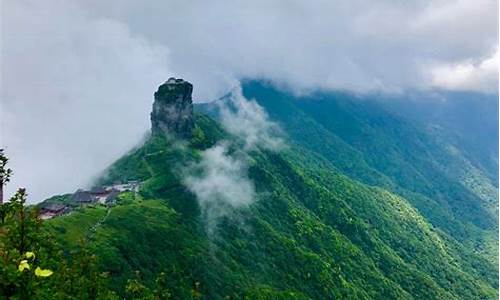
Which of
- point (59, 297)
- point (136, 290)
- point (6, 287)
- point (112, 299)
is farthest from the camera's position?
point (136, 290)

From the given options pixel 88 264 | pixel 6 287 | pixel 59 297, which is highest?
pixel 88 264

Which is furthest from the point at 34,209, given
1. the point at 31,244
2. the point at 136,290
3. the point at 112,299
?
the point at 136,290

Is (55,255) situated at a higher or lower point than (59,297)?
higher

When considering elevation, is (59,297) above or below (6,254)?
above

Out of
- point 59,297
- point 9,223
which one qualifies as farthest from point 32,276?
point 9,223

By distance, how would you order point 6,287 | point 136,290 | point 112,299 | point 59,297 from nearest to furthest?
point 6,287 < point 59,297 < point 112,299 < point 136,290

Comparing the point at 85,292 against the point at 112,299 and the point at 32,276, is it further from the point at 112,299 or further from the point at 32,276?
the point at 32,276

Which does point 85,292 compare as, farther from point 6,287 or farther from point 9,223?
point 6,287

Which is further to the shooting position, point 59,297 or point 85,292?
point 85,292

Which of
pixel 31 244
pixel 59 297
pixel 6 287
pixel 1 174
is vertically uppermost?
pixel 1 174
